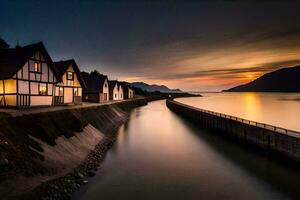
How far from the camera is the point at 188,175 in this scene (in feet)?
46.3

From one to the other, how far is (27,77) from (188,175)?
2172 cm

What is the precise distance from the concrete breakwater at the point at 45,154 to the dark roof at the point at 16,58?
8.33 metres

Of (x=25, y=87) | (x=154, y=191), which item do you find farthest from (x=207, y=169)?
(x=25, y=87)

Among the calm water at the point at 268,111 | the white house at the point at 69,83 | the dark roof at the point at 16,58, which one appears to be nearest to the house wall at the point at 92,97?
the white house at the point at 69,83

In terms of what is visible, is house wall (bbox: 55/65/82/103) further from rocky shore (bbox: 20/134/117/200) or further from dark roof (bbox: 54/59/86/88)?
rocky shore (bbox: 20/134/117/200)

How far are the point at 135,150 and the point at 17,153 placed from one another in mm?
12118

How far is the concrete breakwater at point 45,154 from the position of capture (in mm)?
8930

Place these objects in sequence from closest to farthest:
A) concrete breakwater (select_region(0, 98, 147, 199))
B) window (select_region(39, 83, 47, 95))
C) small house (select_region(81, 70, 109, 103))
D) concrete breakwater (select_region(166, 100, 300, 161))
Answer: concrete breakwater (select_region(0, 98, 147, 199)) < concrete breakwater (select_region(166, 100, 300, 161)) < window (select_region(39, 83, 47, 95)) < small house (select_region(81, 70, 109, 103))

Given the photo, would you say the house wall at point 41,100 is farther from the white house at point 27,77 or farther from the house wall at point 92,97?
the house wall at point 92,97

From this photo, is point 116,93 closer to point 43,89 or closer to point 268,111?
point 43,89

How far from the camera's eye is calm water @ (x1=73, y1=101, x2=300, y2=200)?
37.2 ft

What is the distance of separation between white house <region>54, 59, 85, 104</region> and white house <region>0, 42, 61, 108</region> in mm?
4764

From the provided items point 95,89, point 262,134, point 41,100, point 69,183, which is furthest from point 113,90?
point 69,183

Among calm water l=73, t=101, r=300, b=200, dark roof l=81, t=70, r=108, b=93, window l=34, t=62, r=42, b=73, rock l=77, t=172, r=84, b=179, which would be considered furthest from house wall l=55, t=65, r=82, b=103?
rock l=77, t=172, r=84, b=179
